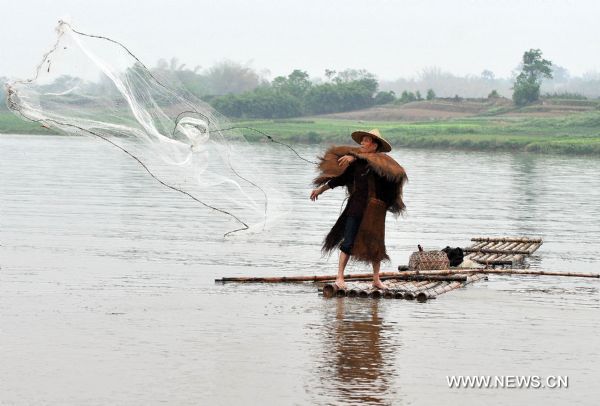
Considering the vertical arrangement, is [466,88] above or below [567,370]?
above

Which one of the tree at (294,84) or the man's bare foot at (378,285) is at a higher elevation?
the tree at (294,84)

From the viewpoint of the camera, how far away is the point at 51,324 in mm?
10336

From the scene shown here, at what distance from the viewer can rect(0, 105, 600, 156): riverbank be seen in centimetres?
6931

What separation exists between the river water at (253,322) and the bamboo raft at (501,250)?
0.24 m

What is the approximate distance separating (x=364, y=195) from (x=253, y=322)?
7.20ft

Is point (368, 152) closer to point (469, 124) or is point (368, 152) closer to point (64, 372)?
point (64, 372)

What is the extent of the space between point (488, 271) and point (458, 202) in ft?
42.3

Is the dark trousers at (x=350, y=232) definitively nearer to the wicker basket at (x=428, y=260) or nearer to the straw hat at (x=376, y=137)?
the straw hat at (x=376, y=137)

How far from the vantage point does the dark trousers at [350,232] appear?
1234cm

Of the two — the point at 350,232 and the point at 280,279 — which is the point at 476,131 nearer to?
the point at 280,279

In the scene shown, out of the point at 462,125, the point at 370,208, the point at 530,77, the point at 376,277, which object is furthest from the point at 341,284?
the point at 530,77

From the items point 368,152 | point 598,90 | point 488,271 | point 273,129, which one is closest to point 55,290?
point 368,152

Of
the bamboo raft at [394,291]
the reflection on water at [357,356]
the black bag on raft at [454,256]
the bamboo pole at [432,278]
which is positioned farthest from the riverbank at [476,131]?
the reflection on water at [357,356]

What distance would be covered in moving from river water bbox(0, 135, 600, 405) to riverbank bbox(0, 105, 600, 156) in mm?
47821
